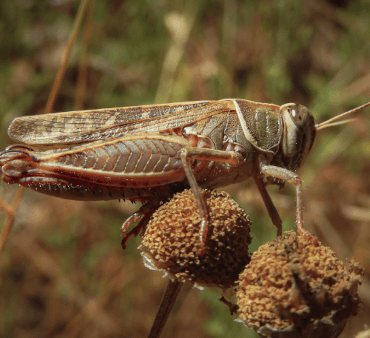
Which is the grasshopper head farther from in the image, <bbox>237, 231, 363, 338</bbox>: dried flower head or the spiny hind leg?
<bbox>237, 231, 363, 338</bbox>: dried flower head

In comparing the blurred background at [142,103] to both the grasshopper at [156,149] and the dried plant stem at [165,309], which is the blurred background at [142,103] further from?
the dried plant stem at [165,309]

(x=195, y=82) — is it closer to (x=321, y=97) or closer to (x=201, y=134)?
(x=321, y=97)

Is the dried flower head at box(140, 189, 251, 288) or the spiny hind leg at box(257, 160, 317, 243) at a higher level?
the dried flower head at box(140, 189, 251, 288)

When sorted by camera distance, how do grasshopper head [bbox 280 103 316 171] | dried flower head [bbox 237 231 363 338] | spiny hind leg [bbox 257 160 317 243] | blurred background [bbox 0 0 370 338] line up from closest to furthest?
1. dried flower head [bbox 237 231 363 338]
2. spiny hind leg [bbox 257 160 317 243]
3. grasshopper head [bbox 280 103 316 171]
4. blurred background [bbox 0 0 370 338]

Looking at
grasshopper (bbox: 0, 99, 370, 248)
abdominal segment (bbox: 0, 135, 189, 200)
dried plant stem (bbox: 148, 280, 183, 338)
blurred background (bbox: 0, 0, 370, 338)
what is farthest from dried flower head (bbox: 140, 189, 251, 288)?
blurred background (bbox: 0, 0, 370, 338)

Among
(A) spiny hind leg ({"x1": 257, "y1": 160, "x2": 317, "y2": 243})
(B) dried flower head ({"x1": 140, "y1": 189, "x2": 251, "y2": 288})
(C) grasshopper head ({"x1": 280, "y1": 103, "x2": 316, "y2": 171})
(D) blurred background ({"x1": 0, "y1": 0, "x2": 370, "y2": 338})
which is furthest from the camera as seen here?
(D) blurred background ({"x1": 0, "y1": 0, "x2": 370, "y2": 338})

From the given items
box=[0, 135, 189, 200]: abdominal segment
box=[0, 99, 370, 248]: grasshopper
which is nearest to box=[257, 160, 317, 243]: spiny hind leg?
box=[0, 99, 370, 248]: grasshopper

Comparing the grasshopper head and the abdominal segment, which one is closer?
the abdominal segment
